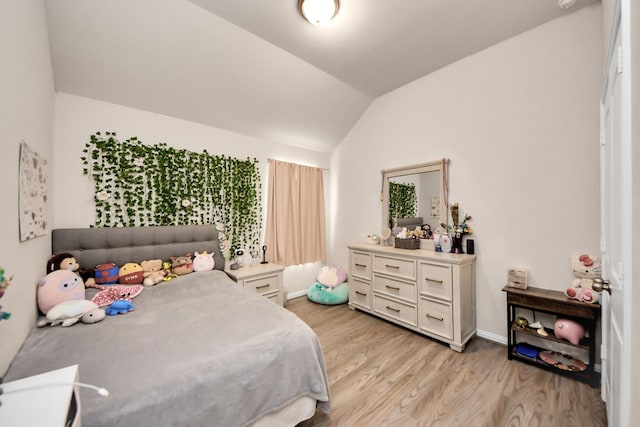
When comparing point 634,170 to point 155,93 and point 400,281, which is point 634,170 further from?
point 155,93

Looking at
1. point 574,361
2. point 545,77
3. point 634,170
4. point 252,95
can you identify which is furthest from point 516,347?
point 252,95

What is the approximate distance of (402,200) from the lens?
3.26m

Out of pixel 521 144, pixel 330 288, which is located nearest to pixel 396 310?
pixel 330 288

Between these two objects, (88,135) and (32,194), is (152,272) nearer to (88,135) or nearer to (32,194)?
(32,194)

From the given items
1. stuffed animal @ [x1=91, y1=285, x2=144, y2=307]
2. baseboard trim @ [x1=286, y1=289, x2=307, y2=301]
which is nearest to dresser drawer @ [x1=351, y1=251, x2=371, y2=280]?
baseboard trim @ [x1=286, y1=289, x2=307, y2=301]

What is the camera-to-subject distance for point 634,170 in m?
0.67

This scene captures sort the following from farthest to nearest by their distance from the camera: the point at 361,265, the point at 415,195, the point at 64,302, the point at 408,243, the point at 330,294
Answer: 1. the point at 330,294
2. the point at 361,265
3. the point at 415,195
4. the point at 408,243
5. the point at 64,302

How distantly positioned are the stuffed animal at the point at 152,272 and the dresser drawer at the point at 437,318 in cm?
262

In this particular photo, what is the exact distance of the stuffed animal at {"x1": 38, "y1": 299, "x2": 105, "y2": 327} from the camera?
152 centimetres

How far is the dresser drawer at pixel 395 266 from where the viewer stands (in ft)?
8.67

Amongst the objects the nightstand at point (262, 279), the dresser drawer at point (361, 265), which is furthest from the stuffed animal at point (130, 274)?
the dresser drawer at point (361, 265)

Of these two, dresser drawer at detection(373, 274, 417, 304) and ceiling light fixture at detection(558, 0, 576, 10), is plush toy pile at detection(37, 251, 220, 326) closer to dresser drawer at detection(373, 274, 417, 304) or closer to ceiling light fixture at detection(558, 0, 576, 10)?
dresser drawer at detection(373, 274, 417, 304)

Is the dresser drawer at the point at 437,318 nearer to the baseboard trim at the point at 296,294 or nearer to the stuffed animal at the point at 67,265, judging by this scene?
the baseboard trim at the point at 296,294

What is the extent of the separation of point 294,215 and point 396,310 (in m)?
1.95
